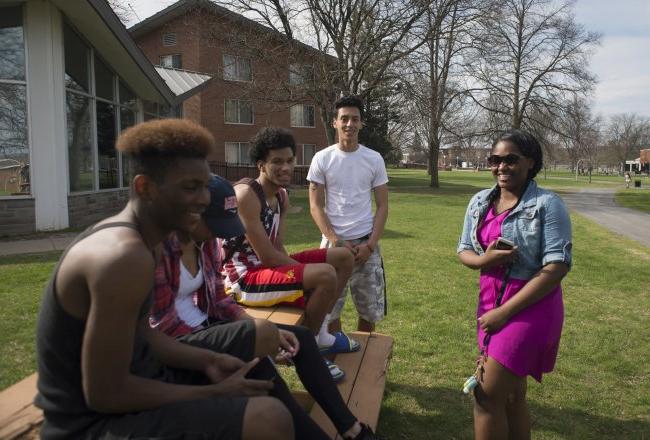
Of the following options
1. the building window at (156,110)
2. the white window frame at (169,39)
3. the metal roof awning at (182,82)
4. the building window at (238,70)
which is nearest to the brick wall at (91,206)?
the building window at (156,110)

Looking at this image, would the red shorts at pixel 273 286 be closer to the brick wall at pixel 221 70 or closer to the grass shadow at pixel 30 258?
the grass shadow at pixel 30 258

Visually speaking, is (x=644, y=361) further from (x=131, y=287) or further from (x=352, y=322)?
(x=131, y=287)

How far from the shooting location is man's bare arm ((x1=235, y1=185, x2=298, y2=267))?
3158 mm

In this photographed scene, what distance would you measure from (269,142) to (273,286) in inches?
36.6

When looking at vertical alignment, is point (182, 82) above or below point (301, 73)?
below

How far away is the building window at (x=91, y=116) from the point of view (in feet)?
35.7

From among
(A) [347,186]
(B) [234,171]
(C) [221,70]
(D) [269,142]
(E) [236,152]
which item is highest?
(C) [221,70]

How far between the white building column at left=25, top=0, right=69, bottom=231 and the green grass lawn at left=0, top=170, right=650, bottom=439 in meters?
2.74

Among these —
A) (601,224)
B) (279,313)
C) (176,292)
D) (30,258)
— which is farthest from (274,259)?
(601,224)

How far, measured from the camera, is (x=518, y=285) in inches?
102

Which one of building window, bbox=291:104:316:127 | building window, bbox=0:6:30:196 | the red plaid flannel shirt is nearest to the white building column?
building window, bbox=0:6:30:196

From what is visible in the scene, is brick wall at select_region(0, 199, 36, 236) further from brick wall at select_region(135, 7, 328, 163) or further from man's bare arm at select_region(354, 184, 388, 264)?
brick wall at select_region(135, 7, 328, 163)

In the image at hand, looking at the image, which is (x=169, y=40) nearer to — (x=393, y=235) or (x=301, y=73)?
(x=301, y=73)

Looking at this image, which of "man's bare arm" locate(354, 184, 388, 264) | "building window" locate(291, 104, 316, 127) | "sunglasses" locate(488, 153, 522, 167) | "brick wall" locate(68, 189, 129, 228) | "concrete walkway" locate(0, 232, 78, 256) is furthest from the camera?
"building window" locate(291, 104, 316, 127)
